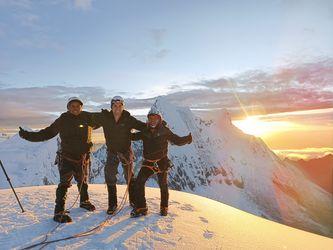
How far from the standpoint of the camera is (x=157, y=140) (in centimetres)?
1145

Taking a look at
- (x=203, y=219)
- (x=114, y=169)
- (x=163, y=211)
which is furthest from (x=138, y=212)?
(x=203, y=219)

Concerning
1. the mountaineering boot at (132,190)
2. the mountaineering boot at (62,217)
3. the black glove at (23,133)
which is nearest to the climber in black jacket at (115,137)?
the mountaineering boot at (132,190)

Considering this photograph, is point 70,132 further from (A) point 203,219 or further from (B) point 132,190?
(A) point 203,219

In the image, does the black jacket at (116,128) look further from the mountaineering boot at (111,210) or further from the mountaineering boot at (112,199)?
the mountaineering boot at (111,210)

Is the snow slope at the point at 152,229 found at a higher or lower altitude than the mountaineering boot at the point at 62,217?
lower

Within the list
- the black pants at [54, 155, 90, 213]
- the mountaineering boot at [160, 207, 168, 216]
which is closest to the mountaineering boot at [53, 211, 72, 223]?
the black pants at [54, 155, 90, 213]

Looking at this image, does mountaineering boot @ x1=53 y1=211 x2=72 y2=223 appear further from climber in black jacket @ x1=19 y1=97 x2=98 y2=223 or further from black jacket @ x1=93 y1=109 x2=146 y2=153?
black jacket @ x1=93 y1=109 x2=146 y2=153

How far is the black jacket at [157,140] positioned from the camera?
1138 centimetres

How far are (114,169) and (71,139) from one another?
1.47 metres

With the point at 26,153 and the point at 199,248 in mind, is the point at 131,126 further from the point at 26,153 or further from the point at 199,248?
the point at 26,153

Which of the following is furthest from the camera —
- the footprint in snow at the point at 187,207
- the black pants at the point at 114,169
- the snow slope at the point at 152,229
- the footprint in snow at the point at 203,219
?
the footprint in snow at the point at 187,207

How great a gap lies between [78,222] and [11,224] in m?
1.73

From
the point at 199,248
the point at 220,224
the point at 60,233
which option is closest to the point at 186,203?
the point at 220,224

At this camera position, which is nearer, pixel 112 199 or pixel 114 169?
pixel 114 169
